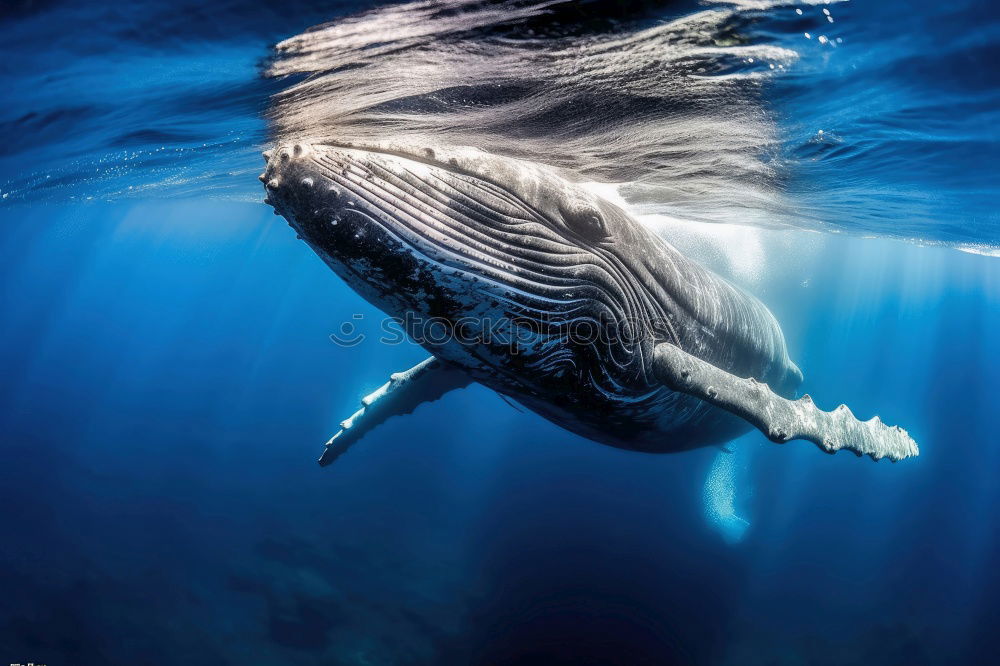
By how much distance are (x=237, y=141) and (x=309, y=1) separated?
747 centimetres

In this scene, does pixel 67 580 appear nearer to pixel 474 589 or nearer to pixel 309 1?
pixel 474 589

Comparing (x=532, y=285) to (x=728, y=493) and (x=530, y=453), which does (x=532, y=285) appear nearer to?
(x=728, y=493)

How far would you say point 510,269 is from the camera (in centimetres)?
366

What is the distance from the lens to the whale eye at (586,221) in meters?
4.22

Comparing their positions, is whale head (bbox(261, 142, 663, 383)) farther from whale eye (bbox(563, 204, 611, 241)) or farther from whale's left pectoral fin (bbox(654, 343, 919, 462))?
whale's left pectoral fin (bbox(654, 343, 919, 462))

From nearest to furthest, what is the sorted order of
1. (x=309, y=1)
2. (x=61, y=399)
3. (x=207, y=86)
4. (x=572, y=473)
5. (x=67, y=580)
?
(x=309, y=1) → (x=207, y=86) → (x=67, y=580) → (x=572, y=473) → (x=61, y=399)

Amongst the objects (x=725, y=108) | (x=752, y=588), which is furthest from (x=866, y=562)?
(x=725, y=108)

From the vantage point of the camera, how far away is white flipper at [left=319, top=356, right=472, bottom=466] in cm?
675

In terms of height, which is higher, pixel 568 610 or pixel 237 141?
pixel 237 141

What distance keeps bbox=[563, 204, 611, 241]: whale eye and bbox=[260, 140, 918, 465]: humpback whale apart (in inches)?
0.5

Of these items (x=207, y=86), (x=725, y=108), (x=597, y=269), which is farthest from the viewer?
(x=207, y=86)

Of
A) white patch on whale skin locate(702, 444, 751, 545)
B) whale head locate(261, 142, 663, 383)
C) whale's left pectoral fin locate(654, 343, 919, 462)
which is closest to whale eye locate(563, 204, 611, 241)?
whale head locate(261, 142, 663, 383)

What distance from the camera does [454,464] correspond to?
92.3 feet

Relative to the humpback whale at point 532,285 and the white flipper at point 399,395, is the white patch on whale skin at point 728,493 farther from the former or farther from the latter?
the white flipper at point 399,395
